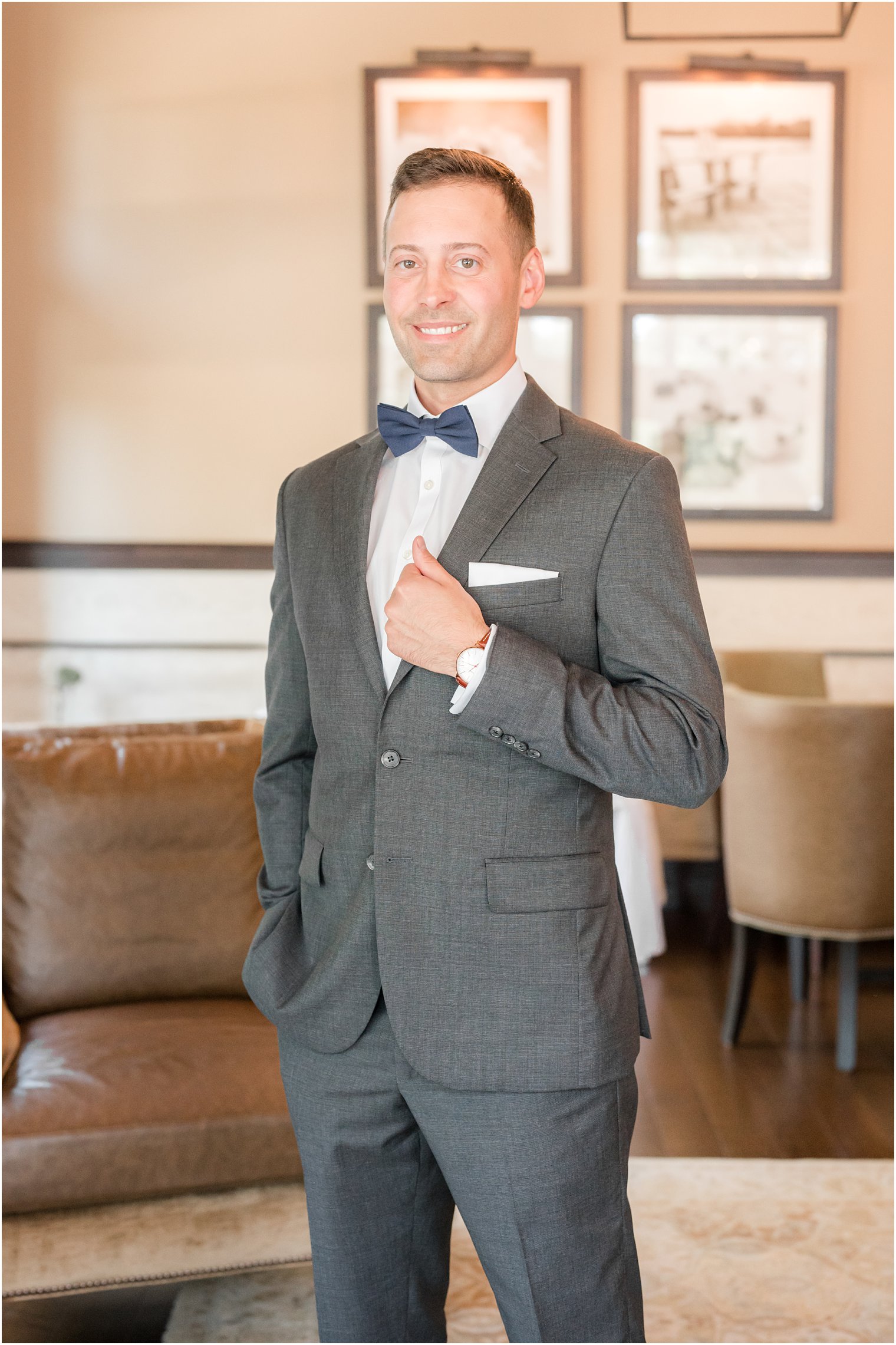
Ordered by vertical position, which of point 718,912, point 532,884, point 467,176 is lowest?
point 718,912

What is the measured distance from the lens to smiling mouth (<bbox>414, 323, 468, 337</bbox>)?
129 centimetres

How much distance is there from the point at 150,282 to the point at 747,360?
241cm

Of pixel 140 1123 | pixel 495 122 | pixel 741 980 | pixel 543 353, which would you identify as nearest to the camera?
pixel 140 1123

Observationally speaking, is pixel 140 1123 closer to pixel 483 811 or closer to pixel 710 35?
pixel 483 811

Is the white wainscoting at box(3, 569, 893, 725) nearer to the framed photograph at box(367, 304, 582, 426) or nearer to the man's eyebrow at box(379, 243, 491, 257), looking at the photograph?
the framed photograph at box(367, 304, 582, 426)

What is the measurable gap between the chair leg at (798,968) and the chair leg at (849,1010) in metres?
0.47

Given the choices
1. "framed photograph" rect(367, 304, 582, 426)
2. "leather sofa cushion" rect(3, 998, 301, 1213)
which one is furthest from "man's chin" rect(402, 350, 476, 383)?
"framed photograph" rect(367, 304, 582, 426)

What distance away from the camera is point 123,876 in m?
2.29

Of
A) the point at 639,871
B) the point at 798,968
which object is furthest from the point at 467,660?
the point at 798,968

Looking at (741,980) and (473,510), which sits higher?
(473,510)

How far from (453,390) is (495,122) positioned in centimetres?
384

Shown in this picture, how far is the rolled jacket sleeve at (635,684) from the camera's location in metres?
1.18

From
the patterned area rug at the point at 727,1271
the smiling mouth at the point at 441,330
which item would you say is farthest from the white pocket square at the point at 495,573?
the patterned area rug at the point at 727,1271

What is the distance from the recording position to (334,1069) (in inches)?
51.3
